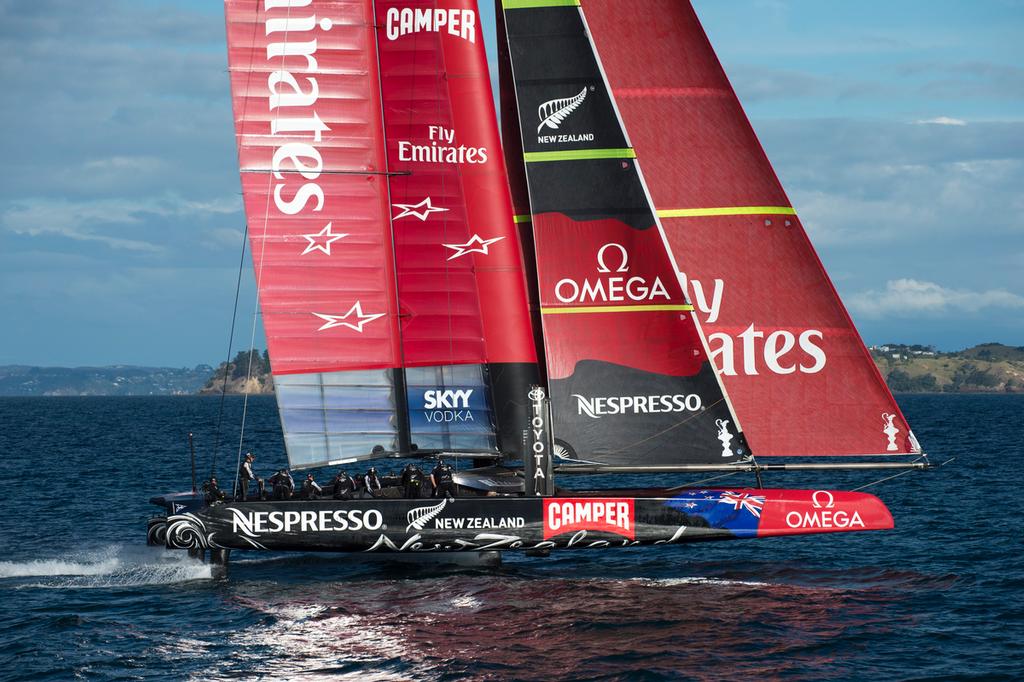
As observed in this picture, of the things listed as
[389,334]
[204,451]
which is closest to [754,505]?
[389,334]

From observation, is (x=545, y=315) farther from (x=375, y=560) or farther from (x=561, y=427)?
(x=375, y=560)

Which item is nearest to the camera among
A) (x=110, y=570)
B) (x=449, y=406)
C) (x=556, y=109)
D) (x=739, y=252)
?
(x=556, y=109)

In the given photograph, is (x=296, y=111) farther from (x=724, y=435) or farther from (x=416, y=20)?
(x=724, y=435)

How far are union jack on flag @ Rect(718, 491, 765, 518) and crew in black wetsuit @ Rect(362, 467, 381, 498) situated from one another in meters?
6.13

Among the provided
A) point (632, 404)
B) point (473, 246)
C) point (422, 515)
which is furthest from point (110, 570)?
point (632, 404)

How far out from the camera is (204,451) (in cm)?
6088

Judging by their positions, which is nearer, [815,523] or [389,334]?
[815,523]

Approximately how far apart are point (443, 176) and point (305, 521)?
6.85m

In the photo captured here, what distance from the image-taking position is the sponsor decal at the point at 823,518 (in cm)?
2120

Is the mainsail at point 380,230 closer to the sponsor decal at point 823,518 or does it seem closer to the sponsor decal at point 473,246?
the sponsor decal at point 473,246

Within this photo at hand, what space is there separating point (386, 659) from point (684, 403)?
7.90 m

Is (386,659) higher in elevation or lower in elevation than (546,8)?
lower

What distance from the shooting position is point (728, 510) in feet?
70.0

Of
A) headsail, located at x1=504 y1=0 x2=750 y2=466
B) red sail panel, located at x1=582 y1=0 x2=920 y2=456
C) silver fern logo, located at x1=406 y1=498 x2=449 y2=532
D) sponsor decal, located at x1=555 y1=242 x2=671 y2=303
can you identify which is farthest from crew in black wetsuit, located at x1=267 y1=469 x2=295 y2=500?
red sail panel, located at x1=582 y1=0 x2=920 y2=456
